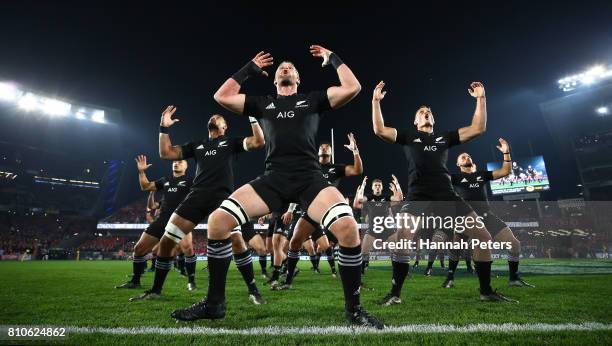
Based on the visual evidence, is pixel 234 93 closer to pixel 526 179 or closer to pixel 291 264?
pixel 291 264

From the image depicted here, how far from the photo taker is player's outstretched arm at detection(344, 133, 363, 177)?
6145 mm

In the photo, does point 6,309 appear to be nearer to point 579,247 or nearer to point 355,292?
point 355,292

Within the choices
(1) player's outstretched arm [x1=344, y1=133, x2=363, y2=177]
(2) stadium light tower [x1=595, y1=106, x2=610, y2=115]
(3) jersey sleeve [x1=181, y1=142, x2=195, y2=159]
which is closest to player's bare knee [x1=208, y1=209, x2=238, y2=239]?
(3) jersey sleeve [x1=181, y1=142, x2=195, y2=159]

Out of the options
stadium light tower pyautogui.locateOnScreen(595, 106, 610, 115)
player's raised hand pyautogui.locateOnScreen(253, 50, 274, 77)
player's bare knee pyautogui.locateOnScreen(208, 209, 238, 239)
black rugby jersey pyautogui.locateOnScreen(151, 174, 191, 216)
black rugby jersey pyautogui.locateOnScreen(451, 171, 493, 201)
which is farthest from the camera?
stadium light tower pyautogui.locateOnScreen(595, 106, 610, 115)

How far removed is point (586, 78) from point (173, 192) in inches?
1992

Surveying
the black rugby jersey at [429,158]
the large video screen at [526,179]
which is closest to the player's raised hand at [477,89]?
the black rugby jersey at [429,158]

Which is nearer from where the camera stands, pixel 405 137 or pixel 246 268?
pixel 246 268

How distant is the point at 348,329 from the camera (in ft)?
11.3

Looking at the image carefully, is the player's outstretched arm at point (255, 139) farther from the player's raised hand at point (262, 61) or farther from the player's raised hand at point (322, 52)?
the player's raised hand at point (322, 52)

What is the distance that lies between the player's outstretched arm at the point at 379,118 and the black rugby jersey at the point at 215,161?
235cm

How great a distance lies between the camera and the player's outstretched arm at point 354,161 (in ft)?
20.2

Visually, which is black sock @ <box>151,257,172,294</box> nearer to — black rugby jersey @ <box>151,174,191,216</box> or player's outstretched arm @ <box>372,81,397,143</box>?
black rugby jersey @ <box>151,174,191,216</box>

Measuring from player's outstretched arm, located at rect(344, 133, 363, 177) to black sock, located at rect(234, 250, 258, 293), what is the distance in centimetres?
257

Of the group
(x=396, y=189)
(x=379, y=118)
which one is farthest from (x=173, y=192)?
(x=396, y=189)
